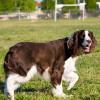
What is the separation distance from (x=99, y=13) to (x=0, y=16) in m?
17.0

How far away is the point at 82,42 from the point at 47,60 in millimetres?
676

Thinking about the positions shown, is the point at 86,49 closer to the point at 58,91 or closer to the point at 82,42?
the point at 82,42

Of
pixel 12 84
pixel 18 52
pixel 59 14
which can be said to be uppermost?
pixel 18 52

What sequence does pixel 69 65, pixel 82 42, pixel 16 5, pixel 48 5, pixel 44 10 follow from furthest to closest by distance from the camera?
pixel 44 10, pixel 48 5, pixel 16 5, pixel 69 65, pixel 82 42

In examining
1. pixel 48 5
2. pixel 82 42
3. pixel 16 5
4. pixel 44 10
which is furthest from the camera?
pixel 44 10

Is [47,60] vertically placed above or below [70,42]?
below

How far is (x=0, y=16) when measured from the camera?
245 ft

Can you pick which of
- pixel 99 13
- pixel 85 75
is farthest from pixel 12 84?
pixel 99 13

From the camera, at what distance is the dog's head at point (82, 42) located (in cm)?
790

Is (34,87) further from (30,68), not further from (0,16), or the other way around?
(0,16)

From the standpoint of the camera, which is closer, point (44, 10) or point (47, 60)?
point (47, 60)

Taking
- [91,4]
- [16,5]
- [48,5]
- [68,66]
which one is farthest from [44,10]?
[68,66]

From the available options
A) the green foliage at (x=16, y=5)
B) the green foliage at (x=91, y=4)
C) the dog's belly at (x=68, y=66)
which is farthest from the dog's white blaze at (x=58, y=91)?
the green foliage at (x=91, y=4)

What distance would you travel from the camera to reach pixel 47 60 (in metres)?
8.02
